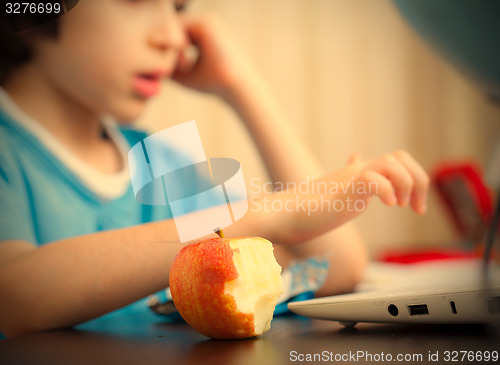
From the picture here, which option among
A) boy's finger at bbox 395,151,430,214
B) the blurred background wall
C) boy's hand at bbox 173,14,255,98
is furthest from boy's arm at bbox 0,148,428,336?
the blurred background wall

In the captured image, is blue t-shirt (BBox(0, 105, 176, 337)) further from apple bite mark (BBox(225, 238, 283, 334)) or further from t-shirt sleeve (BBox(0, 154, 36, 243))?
apple bite mark (BBox(225, 238, 283, 334))

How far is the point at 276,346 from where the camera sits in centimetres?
29

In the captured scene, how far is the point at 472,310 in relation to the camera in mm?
293

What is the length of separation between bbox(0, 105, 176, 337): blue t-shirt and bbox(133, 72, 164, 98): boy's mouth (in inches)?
2.3

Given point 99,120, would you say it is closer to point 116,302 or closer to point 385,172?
point 116,302

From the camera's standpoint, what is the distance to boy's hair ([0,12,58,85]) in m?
0.50

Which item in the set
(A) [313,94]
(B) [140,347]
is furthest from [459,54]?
(A) [313,94]

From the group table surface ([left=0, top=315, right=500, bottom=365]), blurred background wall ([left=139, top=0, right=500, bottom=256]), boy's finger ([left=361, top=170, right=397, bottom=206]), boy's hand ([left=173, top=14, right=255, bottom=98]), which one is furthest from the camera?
blurred background wall ([left=139, top=0, right=500, bottom=256])

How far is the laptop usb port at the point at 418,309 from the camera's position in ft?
1.01

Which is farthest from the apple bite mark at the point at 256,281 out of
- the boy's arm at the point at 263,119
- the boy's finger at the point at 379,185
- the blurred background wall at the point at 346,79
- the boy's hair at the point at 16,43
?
the blurred background wall at the point at 346,79

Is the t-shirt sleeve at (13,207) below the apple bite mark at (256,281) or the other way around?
the other way around

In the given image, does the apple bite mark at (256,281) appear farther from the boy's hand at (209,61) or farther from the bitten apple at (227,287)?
the boy's hand at (209,61)

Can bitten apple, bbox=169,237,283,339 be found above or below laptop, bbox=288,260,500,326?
above

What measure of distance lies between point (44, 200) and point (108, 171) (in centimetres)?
10
